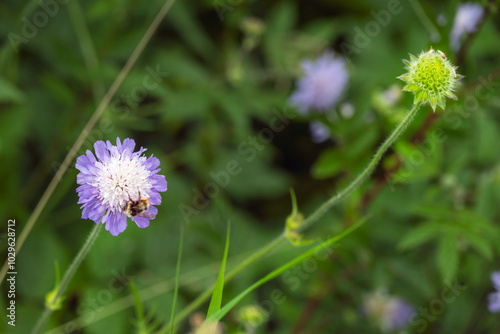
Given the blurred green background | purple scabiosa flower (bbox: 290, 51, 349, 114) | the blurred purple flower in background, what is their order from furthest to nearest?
purple scabiosa flower (bbox: 290, 51, 349, 114) < the blurred purple flower in background < the blurred green background

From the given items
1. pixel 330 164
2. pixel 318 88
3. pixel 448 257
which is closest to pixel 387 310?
pixel 448 257

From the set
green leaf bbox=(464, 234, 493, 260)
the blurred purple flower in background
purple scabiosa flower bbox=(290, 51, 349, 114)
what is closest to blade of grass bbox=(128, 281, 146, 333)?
green leaf bbox=(464, 234, 493, 260)

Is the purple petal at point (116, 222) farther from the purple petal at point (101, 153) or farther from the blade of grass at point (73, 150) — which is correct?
the blade of grass at point (73, 150)

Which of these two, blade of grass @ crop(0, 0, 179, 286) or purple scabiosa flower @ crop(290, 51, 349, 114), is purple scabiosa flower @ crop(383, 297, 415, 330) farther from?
blade of grass @ crop(0, 0, 179, 286)

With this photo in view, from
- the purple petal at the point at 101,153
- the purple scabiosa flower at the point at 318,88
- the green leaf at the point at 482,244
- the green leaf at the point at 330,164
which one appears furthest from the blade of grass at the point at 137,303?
the purple scabiosa flower at the point at 318,88

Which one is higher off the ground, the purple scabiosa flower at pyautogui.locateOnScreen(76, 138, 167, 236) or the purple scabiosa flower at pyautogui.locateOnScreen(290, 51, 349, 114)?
the purple scabiosa flower at pyautogui.locateOnScreen(290, 51, 349, 114)

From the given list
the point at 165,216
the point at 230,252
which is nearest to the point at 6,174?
the point at 165,216

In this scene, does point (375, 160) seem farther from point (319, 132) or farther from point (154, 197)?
point (319, 132)
